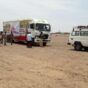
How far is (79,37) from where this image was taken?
28.6 metres

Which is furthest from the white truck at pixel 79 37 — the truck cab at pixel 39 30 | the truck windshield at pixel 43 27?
the truck windshield at pixel 43 27

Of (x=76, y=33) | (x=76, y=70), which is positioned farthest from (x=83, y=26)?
(x=76, y=70)

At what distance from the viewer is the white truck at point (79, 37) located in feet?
91.1

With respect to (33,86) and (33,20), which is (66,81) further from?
(33,20)

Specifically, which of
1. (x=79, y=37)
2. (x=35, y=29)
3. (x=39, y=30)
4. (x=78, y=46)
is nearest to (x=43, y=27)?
(x=39, y=30)

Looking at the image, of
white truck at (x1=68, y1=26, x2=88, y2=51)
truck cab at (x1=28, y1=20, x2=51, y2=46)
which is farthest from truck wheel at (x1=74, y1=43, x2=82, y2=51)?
truck cab at (x1=28, y1=20, x2=51, y2=46)

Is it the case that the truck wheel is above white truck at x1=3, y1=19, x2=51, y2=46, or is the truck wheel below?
below

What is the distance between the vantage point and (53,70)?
49.9 feet

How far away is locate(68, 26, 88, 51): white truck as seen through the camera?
2778 cm

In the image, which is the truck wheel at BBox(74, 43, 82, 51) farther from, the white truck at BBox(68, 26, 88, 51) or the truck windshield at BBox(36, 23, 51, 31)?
the truck windshield at BBox(36, 23, 51, 31)

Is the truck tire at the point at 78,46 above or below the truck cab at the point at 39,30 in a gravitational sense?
below

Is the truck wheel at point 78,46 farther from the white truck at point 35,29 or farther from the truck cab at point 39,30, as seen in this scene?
the truck cab at point 39,30

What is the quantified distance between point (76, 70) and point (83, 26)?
1353 centimetres

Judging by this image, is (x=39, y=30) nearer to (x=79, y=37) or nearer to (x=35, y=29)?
(x=35, y=29)
